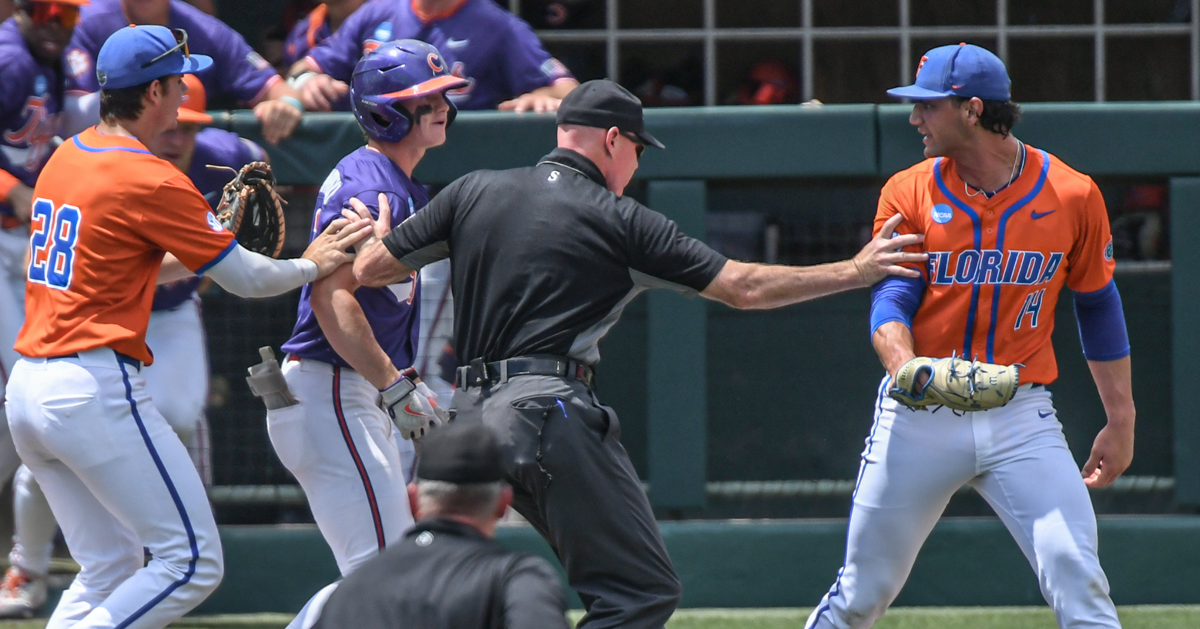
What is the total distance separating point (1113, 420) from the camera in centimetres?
383

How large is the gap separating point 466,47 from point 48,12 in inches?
59.6

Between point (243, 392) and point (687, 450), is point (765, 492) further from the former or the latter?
point (243, 392)

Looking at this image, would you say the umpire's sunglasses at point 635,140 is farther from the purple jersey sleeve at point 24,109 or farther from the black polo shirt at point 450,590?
the purple jersey sleeve at point 24,109

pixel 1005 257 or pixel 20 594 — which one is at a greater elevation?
pixel 1005 257

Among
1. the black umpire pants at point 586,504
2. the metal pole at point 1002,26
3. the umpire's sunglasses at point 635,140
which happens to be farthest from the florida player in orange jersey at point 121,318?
the metal pole at point 1002,26

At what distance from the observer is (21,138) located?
4.89 meters

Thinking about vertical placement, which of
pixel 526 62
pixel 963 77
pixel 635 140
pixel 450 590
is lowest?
pixel 450 590

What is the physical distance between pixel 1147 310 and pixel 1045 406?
5.87ft

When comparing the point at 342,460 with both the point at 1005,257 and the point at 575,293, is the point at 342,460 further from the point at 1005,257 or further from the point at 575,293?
the point at 1005,257

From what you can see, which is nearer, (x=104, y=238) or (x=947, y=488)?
(x=104, y=238)

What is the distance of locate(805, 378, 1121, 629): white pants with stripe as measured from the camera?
353 cm

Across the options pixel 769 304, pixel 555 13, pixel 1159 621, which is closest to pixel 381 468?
pixel 769 304

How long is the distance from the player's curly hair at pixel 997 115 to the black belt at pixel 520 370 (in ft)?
4.04

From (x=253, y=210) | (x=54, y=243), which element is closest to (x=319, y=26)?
(x=253, y=210)
